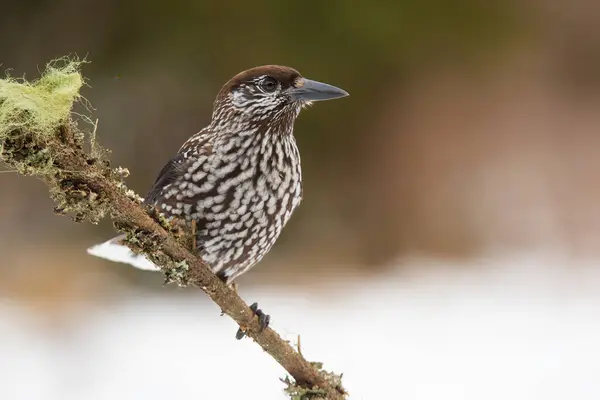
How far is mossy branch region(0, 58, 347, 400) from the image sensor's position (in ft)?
3.10

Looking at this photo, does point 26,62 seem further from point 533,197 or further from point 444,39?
point 533,197

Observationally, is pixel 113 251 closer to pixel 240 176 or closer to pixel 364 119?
pixel 240 176

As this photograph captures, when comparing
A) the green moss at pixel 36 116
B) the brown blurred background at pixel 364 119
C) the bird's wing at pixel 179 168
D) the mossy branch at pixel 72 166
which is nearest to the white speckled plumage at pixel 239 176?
the bird's wing at pixel 179 168

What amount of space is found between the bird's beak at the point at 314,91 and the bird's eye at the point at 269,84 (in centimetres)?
4

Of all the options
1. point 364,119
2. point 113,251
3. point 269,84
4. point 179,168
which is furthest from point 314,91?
point 364,119

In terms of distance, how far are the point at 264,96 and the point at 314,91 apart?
0.16m

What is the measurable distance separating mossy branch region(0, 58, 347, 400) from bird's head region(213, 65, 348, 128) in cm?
40

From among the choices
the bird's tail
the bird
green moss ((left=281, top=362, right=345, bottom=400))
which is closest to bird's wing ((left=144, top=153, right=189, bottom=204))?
the bird

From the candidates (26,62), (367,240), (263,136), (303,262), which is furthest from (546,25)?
(263,136)

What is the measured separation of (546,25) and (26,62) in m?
2.46

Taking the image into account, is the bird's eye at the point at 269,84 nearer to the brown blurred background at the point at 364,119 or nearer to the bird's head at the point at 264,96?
the bird's head at the point at 264,96

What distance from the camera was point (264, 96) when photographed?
1.53 metres

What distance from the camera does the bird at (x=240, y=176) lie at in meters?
1.46

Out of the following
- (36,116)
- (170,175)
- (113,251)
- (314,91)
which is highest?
(314,91)
